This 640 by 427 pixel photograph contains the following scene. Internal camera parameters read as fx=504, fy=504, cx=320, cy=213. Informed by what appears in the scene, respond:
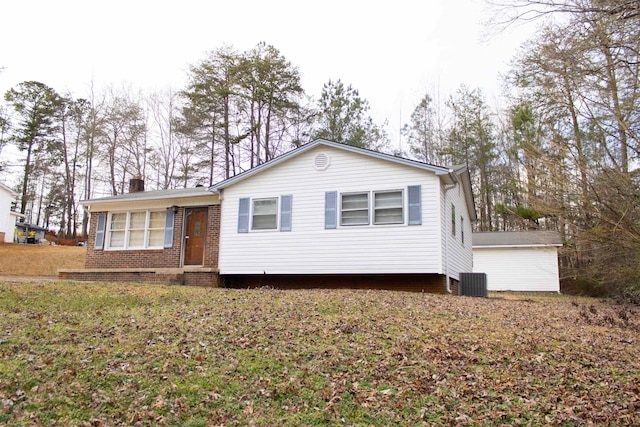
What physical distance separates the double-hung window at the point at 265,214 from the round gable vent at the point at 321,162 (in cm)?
152

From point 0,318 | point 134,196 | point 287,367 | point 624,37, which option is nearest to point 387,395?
point 287,367

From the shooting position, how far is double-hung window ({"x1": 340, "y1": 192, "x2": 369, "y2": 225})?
43.8 ft

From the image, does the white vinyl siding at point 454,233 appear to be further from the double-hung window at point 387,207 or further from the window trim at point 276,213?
the window trim at point 276,213

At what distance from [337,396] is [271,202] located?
394 inches

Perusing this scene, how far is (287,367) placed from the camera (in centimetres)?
545

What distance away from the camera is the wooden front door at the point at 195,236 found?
15336 millimetres

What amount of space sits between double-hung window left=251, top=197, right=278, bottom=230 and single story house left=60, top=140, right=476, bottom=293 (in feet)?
0.10

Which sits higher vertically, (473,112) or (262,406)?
(473,112)

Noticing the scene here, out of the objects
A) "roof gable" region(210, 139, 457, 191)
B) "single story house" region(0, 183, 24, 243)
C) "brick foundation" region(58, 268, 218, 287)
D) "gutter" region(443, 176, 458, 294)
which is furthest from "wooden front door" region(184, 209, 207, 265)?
"single story house" region(0, 183, 24, 243)

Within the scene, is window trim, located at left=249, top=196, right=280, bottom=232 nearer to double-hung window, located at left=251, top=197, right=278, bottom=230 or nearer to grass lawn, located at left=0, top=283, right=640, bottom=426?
double-hung window, located at left=251, top=197, right=278, bottom=230

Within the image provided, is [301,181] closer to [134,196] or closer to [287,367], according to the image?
[134,196]

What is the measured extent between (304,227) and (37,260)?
1458 centimetres

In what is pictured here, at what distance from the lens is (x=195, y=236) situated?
15484 millimetres

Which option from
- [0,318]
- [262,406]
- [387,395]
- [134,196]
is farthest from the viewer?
[134,196]
